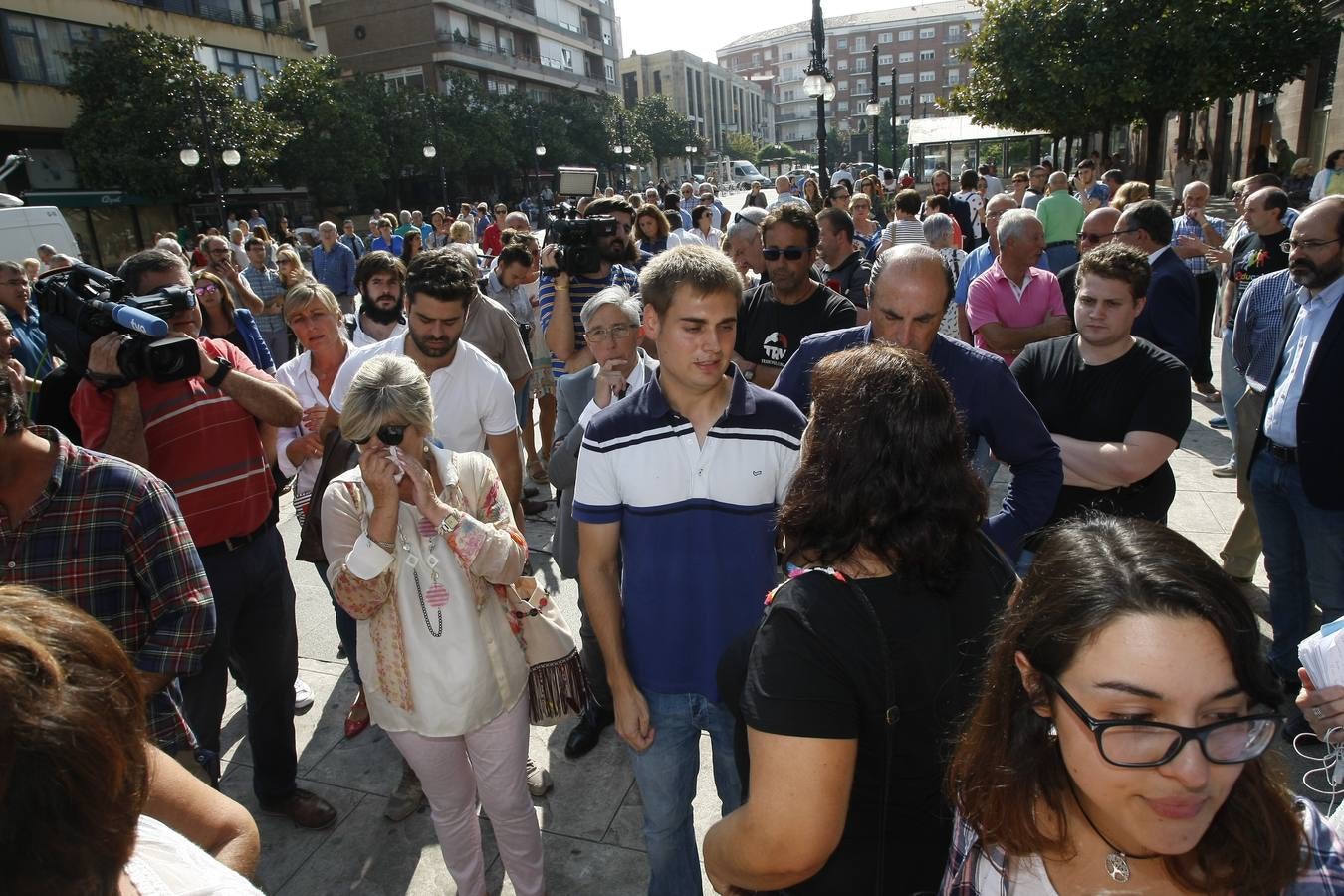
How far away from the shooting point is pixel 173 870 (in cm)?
120

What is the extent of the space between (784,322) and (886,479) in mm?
2701

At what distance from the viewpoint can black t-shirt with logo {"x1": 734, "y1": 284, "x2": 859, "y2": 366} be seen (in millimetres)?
3979

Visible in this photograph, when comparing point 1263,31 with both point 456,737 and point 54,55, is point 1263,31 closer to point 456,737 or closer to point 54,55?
point 456,737

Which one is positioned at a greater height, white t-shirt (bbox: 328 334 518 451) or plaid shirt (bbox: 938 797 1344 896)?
white t-shirt (bbox: 328 334 518 451)

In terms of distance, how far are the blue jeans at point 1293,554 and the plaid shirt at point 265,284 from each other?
9108 mm

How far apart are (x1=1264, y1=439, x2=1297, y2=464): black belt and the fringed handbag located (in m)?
2.98

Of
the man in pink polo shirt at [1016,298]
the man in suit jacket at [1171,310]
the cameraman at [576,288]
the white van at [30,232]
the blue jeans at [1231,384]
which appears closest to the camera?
the cameraman at [576,288]

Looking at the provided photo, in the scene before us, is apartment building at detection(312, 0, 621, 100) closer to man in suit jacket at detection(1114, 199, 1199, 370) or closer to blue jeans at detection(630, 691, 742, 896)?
man in suit jacket at detection(1114, 199, 1199, 370)

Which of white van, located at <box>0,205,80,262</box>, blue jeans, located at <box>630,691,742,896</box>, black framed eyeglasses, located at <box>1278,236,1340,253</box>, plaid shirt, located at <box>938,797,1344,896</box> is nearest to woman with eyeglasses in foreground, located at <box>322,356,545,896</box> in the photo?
blue jeans, located at <box>630,691,742,896</box>

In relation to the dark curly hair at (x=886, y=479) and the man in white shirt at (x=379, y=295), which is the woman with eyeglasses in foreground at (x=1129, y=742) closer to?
the dark curly hair at (x=886, y=479)

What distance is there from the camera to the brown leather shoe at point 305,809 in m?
3.11

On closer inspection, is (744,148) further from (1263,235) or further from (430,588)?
→ (430,588)

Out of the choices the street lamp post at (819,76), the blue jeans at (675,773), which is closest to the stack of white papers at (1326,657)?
the blue jeans at (675,773)

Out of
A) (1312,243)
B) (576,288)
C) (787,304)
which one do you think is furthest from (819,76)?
(1312,243)
